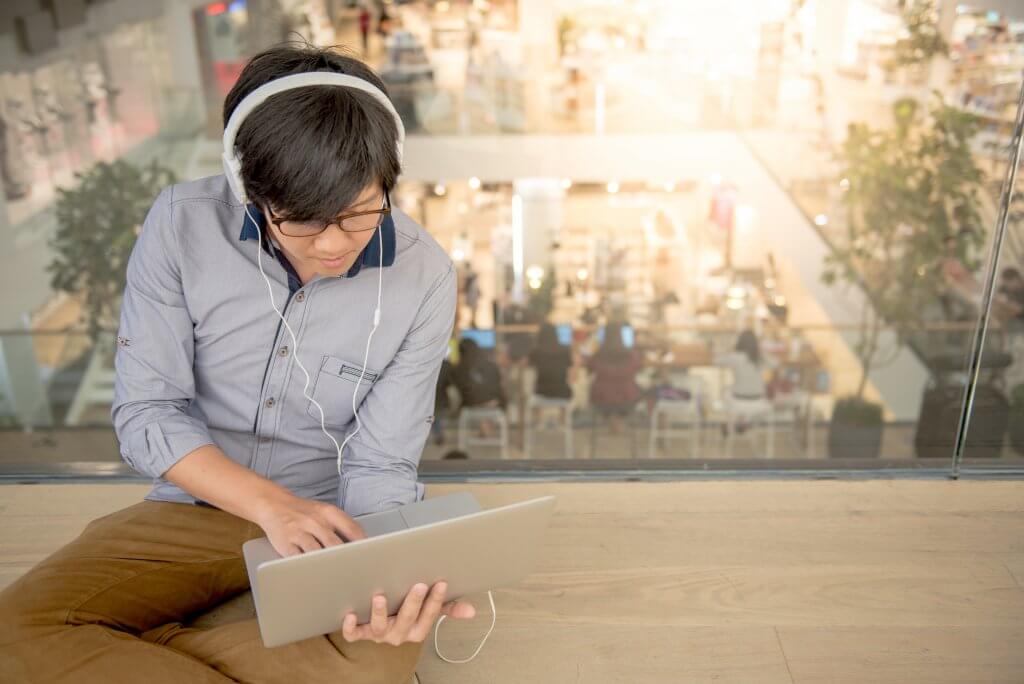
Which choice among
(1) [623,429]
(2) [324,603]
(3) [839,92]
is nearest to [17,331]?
(1) [623,429]

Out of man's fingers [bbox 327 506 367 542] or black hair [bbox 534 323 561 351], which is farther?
black hair [bbox 534 323 561 351]

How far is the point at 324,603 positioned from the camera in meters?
0.91

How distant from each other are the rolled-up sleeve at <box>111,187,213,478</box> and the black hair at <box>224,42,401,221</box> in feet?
0.80

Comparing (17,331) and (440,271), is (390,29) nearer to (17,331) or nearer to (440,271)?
(17,331)

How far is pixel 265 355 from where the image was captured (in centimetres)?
114

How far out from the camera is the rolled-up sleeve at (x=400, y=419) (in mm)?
1141

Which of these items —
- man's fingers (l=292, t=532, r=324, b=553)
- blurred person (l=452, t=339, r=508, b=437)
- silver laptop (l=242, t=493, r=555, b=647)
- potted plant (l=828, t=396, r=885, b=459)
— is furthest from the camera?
blurred person (l=452, t=339, r=508, b=437)

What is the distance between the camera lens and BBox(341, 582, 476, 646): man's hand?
94 centimetres

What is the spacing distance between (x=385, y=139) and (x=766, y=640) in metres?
0.90

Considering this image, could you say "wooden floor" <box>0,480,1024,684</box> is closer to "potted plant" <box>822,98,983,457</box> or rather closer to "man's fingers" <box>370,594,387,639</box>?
"man's fingers" <box>370,594,387,639</box>

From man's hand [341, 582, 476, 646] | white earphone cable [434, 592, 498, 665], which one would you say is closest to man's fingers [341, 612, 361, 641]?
man's hand [341, 582, 476, 646]

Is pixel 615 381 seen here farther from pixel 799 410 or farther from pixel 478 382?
pixel 799 410

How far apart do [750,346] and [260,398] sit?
4.45 metres

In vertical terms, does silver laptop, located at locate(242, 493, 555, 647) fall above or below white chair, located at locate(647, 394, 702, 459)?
above
